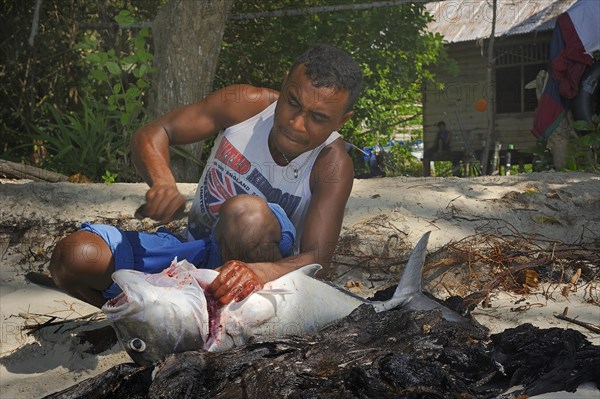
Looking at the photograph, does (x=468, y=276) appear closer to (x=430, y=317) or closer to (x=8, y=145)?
(x=430, y=317)

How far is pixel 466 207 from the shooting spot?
4.65 metres

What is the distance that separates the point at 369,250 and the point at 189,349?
185cm

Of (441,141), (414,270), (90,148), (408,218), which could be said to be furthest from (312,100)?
(441,141)

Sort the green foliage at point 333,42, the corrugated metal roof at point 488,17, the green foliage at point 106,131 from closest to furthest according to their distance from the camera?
the green foliage at point 106,131, the green foliage at point 333,42, the corrugated metal roof at point 488,17

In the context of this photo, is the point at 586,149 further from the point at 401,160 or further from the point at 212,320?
the point at 401,160

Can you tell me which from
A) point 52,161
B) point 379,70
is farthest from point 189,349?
point 379,70

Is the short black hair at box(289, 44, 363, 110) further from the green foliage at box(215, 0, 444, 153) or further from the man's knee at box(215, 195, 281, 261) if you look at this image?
the green foliage at box(215, 0, 444, 153)

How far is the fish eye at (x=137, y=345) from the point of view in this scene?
2.36m

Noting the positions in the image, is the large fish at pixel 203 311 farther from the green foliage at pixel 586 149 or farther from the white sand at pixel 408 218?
the green foliage at pixel 586 149

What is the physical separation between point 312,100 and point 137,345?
1085 millimetres

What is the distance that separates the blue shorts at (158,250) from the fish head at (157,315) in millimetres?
405

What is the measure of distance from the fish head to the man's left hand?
2.4 inches

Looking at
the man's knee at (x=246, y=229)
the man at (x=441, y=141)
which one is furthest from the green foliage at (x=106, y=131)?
the man at (x=441, y=141)

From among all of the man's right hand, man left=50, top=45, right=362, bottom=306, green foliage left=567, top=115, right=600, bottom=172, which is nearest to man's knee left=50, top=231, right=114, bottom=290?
man left=50, top=45, right=362, bottom=306
